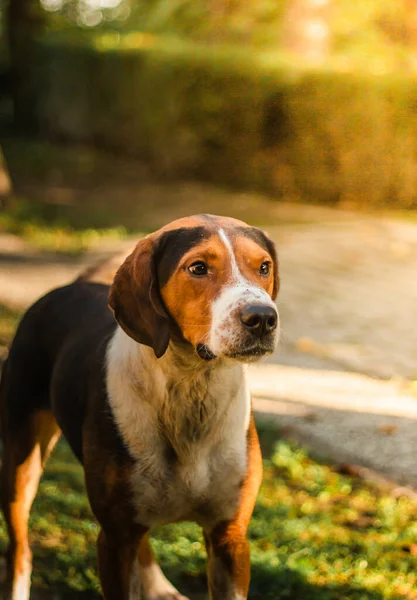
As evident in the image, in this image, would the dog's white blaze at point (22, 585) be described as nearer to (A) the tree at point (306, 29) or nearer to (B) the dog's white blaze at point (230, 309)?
(B) the dog's white blaze at point (230, 309)

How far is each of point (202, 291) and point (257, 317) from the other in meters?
0.24

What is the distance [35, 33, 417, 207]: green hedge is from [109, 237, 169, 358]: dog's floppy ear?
37.6 feet

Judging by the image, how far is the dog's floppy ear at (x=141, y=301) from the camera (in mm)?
2844

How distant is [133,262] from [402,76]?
11712 mm

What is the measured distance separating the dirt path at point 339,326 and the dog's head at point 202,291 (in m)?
2.44

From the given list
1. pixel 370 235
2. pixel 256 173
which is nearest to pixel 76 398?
pixel 370 235

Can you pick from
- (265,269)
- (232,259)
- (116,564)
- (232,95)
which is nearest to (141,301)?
(232,259)

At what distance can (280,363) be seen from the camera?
22.8 feet

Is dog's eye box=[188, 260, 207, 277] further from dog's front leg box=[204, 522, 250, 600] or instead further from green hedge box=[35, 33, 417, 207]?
green hedge box=[35, 33, 417, 207]

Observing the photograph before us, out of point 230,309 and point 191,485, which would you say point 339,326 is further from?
point 230,309

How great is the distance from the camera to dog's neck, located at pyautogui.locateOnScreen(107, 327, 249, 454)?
2980 millimetres

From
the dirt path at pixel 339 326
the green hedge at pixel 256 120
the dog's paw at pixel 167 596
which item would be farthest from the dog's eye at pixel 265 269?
the green hedge at pixel 256 120

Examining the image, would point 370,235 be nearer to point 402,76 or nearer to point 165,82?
point 402,76

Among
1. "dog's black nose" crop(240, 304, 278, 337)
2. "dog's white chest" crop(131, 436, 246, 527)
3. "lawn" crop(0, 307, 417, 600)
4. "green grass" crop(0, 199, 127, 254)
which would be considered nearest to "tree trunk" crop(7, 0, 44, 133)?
"green grass" crop(0, 199, 127, 254)
